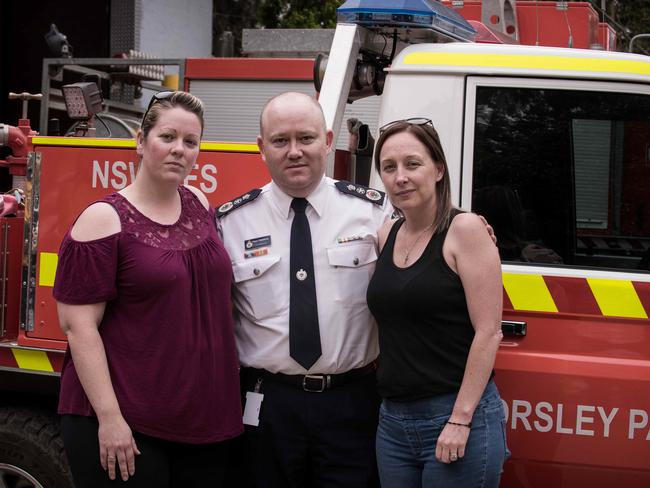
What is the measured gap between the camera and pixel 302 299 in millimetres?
2660

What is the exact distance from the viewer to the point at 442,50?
9.97ft

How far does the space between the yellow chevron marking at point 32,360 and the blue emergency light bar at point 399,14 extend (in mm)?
1589

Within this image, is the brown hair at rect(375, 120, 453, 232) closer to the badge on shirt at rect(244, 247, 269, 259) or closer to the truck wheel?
the badge on shirt at rect(244, 247, 269, 259)

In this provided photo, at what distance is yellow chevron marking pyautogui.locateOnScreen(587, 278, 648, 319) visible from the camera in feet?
9.50

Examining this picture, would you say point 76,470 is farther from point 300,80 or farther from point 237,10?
point 237,10

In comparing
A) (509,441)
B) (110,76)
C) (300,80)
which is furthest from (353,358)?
(110,76)

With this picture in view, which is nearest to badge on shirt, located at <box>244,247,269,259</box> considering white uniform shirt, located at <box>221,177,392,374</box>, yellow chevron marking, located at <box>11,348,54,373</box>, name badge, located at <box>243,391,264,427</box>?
white uniform shirt, located at <box>221,177,392,374</box>

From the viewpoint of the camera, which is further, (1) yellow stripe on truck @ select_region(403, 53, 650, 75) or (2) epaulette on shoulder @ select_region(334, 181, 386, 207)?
(1) yellow stripe on truck @ select_region(403, 53, 650, 75)

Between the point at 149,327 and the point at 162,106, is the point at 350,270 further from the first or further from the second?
the point at 162,106

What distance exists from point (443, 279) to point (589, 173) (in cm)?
83

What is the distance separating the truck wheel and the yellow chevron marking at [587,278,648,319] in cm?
197

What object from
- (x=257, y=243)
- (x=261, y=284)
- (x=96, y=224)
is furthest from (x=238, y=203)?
(x=96, y=224)

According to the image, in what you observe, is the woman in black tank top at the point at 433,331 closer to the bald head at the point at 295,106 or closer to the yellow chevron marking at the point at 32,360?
the bald head at the point at 295,106

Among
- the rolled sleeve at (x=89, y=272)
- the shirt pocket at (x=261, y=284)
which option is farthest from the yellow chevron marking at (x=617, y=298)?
the rolled sleeve at (x=89, y=272)
